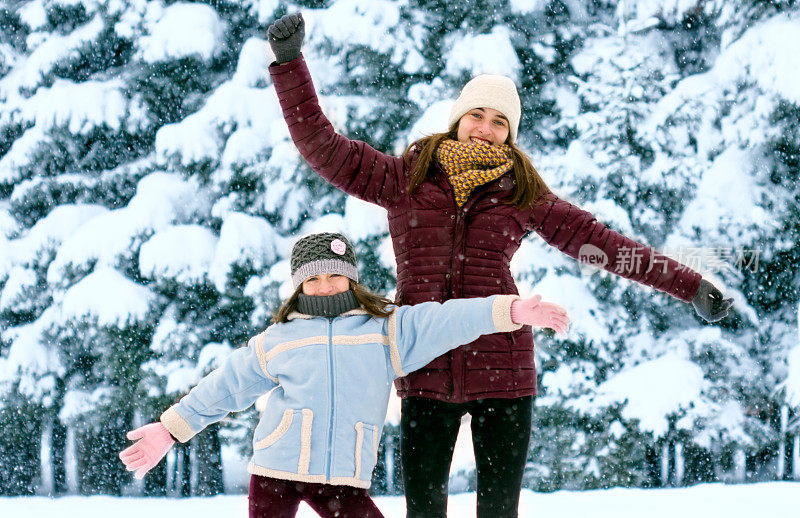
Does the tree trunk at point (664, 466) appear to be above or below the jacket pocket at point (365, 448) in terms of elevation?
below

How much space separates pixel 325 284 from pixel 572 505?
164 inches

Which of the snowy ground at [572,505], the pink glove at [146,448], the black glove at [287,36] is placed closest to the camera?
the black glove at [287,36]

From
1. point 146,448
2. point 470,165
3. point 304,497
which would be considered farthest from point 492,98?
point 146,448

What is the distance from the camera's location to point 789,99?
563 cm

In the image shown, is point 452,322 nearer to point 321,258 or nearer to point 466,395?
point 466,395

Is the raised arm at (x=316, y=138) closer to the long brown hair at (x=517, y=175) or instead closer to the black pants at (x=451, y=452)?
the long brown hair at (x=517, y=175)

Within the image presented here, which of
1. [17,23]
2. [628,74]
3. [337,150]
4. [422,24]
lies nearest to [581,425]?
[628,74]

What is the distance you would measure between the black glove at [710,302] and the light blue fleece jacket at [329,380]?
0.69m

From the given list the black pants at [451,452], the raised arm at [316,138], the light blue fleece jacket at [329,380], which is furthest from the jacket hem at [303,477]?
the raised arm at [316,138]

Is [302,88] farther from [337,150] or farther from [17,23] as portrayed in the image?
[17,23]

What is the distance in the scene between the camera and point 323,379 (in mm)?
2111

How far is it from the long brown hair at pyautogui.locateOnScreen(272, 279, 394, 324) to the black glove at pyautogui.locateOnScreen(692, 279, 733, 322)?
950 millimetres

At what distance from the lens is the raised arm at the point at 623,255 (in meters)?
2.25

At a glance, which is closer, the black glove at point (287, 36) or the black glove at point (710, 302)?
the black glove at point (287, 36)
